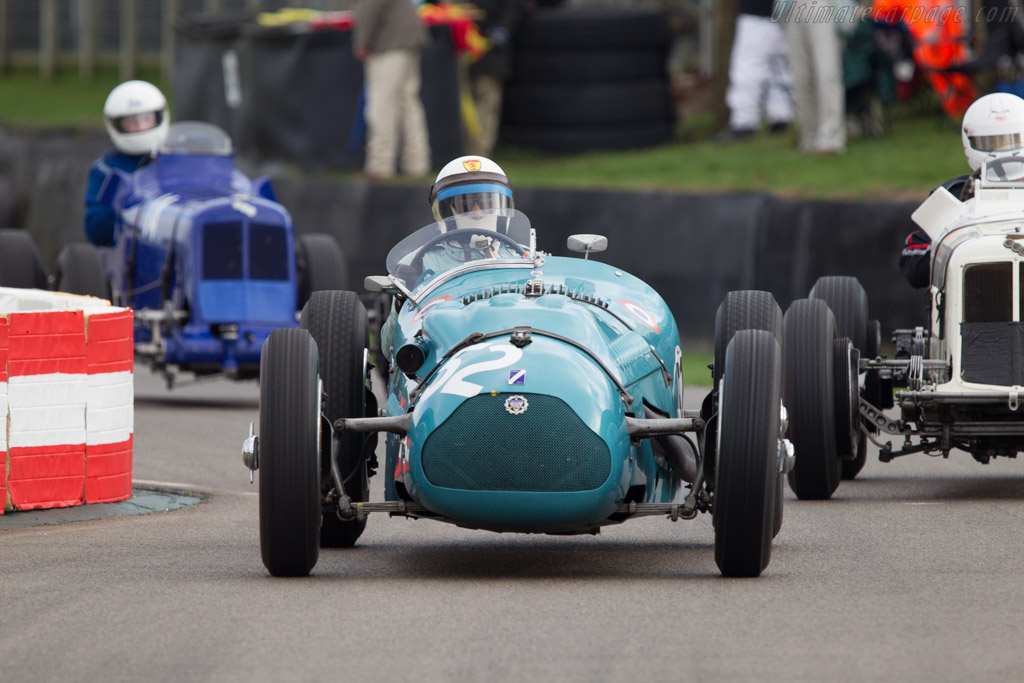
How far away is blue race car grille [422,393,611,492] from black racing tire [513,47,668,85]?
1483cm

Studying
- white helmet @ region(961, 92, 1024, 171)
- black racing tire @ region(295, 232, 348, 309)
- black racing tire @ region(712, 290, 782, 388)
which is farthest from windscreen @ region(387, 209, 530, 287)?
black racing tire @ region(295, 232, 348, 309)

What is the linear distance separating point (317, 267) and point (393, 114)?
5399 millimetres

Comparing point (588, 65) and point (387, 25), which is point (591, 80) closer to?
point (588, 65)

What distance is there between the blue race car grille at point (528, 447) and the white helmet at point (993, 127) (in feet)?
15.4

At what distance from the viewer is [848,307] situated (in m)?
10.3

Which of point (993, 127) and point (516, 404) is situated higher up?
point (993, 127)

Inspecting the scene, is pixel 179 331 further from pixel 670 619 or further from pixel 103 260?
pixel 670 619

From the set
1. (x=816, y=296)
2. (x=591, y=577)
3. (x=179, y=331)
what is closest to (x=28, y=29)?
(x=179, y=331)

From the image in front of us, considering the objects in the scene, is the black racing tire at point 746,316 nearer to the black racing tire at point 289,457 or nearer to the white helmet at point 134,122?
the black racing tire at point 289,457

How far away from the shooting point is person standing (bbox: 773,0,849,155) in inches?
725

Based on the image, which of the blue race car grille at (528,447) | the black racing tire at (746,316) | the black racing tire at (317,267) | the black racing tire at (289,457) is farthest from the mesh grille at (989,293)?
the black racing tire at (317,267)

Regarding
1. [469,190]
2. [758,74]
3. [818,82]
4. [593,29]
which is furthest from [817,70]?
[469,190]

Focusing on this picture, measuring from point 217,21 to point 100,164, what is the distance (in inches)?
329

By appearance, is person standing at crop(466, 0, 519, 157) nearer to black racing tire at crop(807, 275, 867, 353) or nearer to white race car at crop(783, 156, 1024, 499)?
black racing tire at crop(807, 275, 867, 353)
